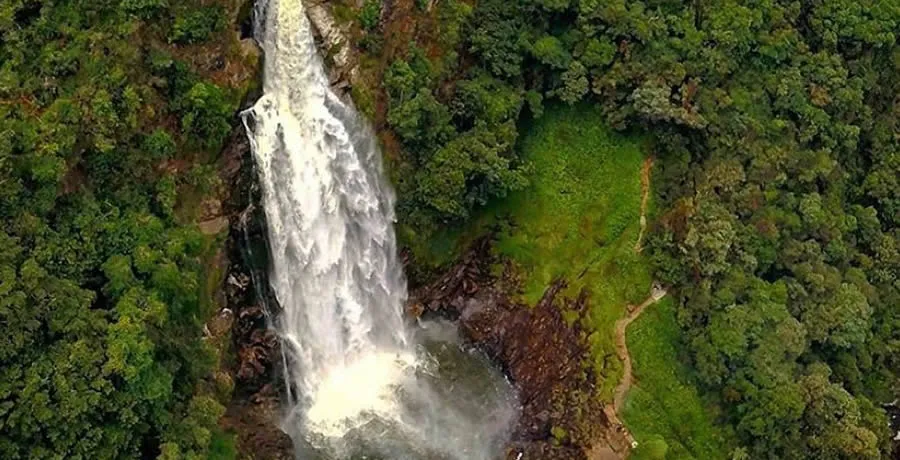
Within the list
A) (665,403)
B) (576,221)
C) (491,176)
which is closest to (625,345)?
(665,403)

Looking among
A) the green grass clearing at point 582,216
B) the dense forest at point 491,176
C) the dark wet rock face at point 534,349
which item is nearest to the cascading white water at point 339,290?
the dark wet rock face at point 534,349

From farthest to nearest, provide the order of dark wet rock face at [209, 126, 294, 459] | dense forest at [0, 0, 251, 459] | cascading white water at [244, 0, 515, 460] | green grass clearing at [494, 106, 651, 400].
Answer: green grass clearing at [494, 106, 651, 400] → cascading white water at [244, 0, 515, 460] → dark wet rock face at [209, 126, 294, 459] → dense forest at [0, 0, 251, 459]

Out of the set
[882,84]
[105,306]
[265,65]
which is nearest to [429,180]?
[265,65]

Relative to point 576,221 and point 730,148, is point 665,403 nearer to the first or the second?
point 576,221

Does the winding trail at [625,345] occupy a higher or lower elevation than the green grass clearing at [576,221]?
lower

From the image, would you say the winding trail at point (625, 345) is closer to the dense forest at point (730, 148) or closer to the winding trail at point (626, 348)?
the winding trail at point (626, 348)

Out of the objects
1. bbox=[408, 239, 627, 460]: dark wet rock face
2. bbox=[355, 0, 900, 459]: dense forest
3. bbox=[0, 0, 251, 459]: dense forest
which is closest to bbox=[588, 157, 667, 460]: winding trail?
bbox=[408, 239, 627, 460]: dark wet rock face

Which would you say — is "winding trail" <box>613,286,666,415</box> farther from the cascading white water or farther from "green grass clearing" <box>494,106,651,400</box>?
the cascading white water
